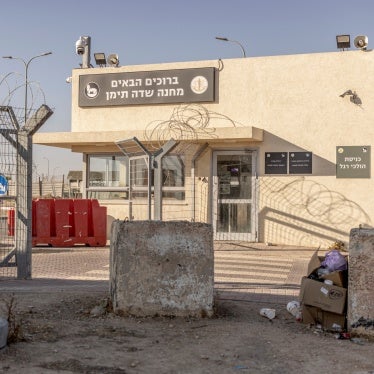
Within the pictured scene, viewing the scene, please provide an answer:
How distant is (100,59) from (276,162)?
647 cm

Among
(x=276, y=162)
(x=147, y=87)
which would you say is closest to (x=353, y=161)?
(x=276, y=162)

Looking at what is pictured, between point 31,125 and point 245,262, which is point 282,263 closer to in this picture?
point 245,262

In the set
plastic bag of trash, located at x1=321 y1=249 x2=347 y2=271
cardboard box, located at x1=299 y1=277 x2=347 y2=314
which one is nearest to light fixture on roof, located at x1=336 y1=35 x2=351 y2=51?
plastic bag of trash, located at x1=321 y1=249 x2=347 y2=271

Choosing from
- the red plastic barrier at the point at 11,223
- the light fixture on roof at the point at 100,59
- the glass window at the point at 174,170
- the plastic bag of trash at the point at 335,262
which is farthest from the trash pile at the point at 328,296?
the light fixture on roof at the point at 100,59

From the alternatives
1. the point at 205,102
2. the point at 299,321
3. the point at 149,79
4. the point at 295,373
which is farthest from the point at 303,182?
the point at 295,373

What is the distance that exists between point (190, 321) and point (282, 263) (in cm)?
654

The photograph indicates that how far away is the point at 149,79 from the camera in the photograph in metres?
17.9

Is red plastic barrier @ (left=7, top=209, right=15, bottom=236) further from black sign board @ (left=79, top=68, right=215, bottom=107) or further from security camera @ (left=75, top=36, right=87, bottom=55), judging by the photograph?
security camera @ (left=75, top=36, right=87, bottom=55)

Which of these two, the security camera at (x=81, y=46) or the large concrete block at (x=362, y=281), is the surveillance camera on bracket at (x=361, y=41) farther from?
the large concrete block at (x=362, y=281)

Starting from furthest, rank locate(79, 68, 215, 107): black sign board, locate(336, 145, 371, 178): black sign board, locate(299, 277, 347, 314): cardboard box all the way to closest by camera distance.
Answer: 1. locate(79, 68, 215, 107): black sign board
2. locate(336, 145, 371, 178): black sign board
3. locate(299, 277, 347, 314): cardboard box

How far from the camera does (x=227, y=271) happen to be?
450 inches

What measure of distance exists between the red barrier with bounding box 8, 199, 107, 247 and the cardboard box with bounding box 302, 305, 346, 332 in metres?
10.4

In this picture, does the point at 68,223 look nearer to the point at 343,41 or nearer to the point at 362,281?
the point at 343,41

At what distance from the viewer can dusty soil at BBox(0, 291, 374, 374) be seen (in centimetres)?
519
